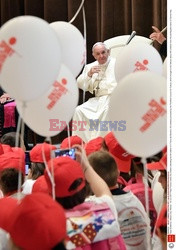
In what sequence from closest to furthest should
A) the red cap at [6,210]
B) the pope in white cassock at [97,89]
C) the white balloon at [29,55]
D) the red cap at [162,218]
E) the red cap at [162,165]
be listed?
the red cap at [6,210] < the white balloon at [29,55] < the red cap at [162,218] < the red cap at [162,165] < the pope in white cassock at [97,89]

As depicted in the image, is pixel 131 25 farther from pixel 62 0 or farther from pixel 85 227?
pixel 85 227

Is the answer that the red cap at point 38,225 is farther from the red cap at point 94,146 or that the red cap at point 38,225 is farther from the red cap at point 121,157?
the red cap at point 94,146

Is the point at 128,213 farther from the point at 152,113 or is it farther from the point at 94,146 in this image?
the point at 94,146

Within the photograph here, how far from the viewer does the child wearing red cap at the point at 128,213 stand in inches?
68.0

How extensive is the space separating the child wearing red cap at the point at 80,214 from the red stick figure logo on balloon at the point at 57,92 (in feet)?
0.84

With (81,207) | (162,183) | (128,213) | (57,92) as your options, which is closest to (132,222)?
(128,213)

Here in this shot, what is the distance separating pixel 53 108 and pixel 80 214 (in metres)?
0.44

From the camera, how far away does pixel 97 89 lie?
14.0 feet

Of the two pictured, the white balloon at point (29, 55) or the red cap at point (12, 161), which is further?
the red cap at point (12, 161)

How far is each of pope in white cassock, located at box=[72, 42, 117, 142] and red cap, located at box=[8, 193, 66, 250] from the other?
2640 mm

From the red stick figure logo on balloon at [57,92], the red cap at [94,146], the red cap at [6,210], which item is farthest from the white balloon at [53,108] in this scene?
the red cap at [94,146]

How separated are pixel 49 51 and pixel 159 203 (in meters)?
0.73

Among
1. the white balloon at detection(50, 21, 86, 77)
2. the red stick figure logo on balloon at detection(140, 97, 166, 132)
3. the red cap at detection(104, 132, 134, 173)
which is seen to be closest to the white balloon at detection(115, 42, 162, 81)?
the white balloon at detection(50, 21, 86, 77)

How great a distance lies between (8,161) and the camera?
78.2 inches
